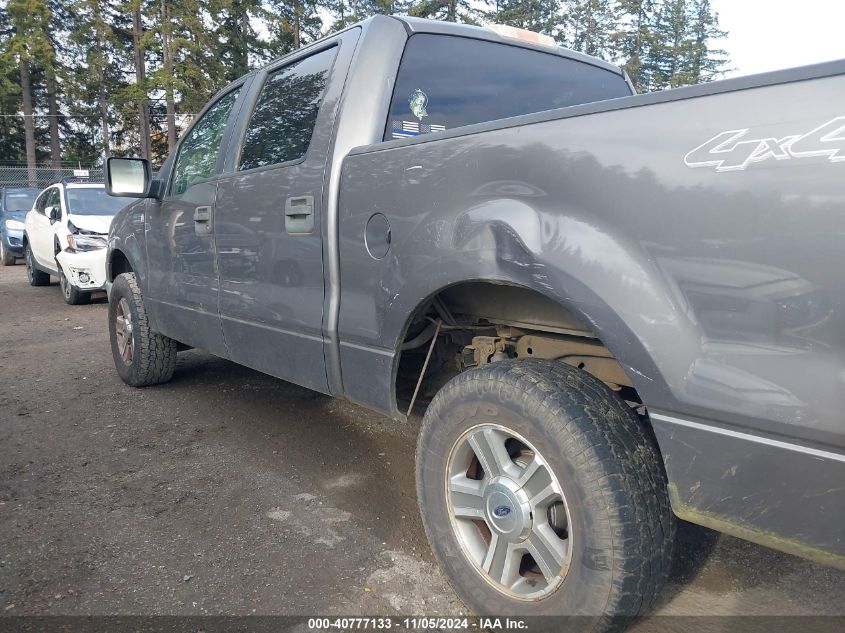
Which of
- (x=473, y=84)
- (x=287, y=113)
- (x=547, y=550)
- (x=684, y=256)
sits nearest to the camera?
(x=684, y=256)

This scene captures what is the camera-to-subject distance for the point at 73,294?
9336mm

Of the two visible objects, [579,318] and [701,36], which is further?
[701,36]

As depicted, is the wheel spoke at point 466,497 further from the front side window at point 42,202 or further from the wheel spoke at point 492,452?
the front side window at point 42,202

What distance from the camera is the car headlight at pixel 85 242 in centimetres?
885

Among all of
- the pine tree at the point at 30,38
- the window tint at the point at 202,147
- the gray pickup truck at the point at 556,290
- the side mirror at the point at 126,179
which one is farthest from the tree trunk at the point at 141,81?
the gray pickup truck at the point at 556,290

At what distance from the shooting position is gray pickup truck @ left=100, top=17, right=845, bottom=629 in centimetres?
140

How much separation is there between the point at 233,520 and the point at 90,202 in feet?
27.6

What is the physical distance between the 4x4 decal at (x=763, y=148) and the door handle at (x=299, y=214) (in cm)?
160

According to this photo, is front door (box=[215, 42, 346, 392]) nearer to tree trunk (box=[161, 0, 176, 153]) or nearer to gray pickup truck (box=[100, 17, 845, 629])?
gray pickup truck (box=[100, 17, 845, 629])

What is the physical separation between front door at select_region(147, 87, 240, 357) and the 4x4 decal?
2.63 meters

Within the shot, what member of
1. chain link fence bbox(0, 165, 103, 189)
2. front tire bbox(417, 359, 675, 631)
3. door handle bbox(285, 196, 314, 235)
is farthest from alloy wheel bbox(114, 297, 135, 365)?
chain link fence bbox(0, 165, 103, 189)

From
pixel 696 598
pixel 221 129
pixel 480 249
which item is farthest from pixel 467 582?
pixel 221 129

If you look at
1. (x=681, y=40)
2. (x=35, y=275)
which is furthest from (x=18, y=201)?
(x=681, y=40)

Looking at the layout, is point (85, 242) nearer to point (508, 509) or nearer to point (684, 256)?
point (508, 509)
